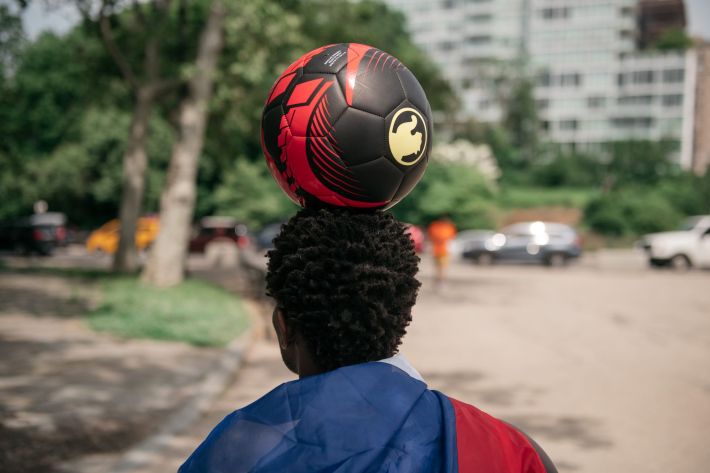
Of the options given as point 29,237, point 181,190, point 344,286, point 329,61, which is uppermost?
point 329,61

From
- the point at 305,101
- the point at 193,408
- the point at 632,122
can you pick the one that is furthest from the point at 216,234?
the point at 632,122

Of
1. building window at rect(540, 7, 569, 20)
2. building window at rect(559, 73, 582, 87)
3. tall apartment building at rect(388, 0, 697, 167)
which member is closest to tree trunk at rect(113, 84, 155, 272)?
tall apartment building at rect(388, 0, 697, 167)

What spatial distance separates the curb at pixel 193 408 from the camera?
446 cm

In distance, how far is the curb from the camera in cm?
446

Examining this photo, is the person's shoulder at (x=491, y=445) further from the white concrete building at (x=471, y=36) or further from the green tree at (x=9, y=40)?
the white concrete building at (x=471, y=36)

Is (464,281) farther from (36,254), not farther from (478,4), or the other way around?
(478,4)

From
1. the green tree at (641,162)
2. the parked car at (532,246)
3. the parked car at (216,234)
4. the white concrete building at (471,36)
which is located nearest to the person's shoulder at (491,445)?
the parked car at (532,246)

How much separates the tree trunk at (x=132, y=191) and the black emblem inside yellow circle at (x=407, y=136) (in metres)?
13.9

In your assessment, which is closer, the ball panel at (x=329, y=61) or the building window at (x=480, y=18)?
the ball panel at (x=329, y=61)

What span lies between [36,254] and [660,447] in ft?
89.5

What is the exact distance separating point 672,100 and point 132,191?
7162cm

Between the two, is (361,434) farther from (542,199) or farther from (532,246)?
(542,199)

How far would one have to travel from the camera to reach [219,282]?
17484mm

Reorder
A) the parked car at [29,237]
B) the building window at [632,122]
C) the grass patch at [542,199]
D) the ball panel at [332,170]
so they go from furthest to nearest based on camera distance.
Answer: the building window at [632,122]
the grass patch at [542,199]
the parked car at [29,237]
the ball panel at [332,170]
